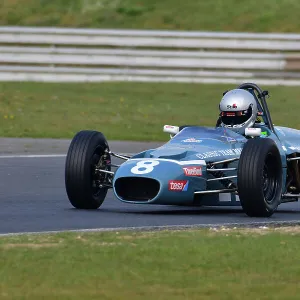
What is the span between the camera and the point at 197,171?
1104 centimetres

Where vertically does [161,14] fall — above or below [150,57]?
above

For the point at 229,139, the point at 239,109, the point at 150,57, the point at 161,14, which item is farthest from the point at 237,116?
the point at 161,14

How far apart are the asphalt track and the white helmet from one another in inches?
35.0

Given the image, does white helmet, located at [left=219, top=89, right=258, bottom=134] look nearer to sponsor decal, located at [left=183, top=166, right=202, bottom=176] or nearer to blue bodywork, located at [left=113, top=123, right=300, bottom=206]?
blue bodywork, located at [left=113, top=123, right=300, bottom=206]

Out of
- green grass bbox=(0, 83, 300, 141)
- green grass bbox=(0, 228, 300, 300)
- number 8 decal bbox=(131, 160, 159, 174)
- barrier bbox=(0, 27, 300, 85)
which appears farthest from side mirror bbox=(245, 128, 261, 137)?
barrier bbox=(0, 27, 300, 85)

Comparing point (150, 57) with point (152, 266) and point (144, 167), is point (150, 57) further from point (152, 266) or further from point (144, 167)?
point (152, 266)

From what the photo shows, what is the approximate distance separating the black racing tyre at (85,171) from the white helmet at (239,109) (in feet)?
4.68

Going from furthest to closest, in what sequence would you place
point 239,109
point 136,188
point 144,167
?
point 239,109 → point 136,188 → point 144,167

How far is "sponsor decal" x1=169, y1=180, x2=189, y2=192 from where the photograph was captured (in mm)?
10789

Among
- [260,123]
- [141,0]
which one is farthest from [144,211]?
[141,0]

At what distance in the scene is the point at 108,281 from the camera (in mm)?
7297

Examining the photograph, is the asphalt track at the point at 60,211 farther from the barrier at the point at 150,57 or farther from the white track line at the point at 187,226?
the barrier at the point at 150,57

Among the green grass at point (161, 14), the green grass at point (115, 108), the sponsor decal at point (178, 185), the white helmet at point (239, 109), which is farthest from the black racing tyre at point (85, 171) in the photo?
the green grass at point (161, 14)

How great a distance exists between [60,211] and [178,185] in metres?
1.21
